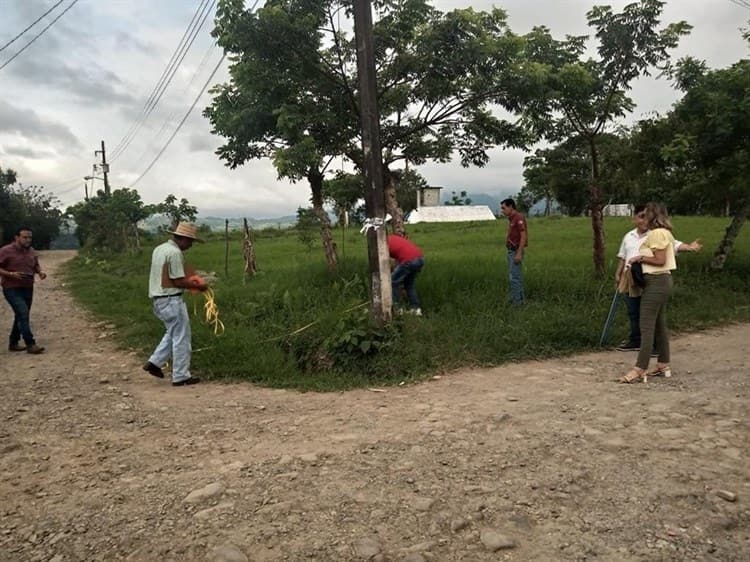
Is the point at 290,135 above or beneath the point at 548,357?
above

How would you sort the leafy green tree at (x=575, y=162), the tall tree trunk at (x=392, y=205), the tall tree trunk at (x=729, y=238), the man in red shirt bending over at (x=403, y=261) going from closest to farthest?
the man in red shirt bending over at (x=403, y=261) < the tall tree trunk at (x=392, y=205) < the leafy green tree at (x=575, y=162) < the tall tree trunk at (x=729, y=238)

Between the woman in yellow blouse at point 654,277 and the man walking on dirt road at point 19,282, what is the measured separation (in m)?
6.94

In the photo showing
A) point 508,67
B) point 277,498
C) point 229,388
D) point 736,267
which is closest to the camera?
point 277,498

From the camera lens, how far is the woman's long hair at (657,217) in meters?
5.09

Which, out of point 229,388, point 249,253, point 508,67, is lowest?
point 229,388

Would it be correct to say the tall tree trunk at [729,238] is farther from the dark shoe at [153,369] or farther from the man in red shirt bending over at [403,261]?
the dark shoe at [153,369]

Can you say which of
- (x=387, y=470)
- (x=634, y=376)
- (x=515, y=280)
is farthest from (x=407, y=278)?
(x=387, y=470)

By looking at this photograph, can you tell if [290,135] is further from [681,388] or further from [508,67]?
[681,388]

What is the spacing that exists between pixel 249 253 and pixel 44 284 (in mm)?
7754

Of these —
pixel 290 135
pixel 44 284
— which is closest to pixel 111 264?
pixel 44 284

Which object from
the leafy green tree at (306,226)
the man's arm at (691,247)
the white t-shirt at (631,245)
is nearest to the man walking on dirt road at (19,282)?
the leafy green tree at (306,226)

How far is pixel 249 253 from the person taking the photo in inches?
516

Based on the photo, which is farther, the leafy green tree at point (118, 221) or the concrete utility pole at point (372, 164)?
the leafy green tree at point (118, 221)

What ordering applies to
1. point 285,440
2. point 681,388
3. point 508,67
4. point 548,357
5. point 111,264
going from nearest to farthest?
point 285,440 < point 681,388 < point 548,357 < point 508,67 < point 111,264
